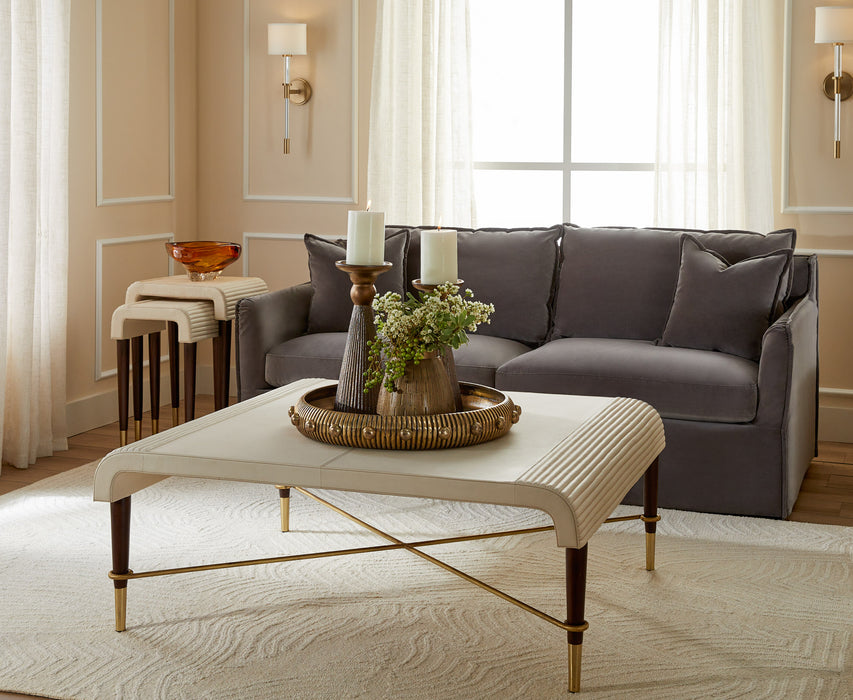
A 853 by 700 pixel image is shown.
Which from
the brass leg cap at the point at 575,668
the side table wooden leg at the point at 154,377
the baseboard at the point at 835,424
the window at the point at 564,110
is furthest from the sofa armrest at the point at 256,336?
the baseboard at the point at 835,424

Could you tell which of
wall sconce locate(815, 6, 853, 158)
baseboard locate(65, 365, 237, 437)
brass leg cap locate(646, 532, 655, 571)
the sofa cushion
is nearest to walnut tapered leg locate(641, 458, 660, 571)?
brass leg cap locate(646, 532, 655, 571)

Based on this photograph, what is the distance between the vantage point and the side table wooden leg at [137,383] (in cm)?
421

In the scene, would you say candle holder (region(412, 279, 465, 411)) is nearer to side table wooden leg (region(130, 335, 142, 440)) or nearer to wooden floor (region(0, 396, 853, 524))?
wooden floor (region(0, 396, 853, 524))

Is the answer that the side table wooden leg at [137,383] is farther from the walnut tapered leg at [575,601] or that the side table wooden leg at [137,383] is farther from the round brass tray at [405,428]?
the walnut tapered leg at [575,601]

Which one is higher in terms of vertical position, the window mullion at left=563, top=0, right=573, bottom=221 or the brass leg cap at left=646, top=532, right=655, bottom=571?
the window mullion at left=563, top=0, right=573, bottom=221

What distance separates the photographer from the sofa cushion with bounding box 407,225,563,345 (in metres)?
4.09

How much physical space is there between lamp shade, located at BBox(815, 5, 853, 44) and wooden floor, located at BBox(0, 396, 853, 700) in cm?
169

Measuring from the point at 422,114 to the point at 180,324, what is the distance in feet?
5.30

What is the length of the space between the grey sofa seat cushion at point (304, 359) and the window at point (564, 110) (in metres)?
1.40

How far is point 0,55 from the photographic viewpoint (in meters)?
3.82

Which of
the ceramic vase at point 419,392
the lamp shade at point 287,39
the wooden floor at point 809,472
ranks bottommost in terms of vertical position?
the wooden floor at point 809,472

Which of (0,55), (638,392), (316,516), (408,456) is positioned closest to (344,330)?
(316,516)

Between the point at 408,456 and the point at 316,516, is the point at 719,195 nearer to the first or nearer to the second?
the point at 316,516

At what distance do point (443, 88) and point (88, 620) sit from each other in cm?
312
